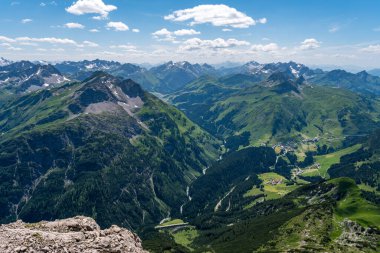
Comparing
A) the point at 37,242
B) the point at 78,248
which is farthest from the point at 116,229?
the point at 37,242

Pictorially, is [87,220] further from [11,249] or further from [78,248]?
[11,249]

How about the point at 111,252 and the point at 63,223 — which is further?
the point at 63,223

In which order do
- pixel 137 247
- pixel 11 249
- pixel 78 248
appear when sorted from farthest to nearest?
pixel 137 247, pixel 78 248, pixel 11 249

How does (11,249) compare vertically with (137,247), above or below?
above

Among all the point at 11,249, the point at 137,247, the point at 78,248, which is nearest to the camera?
the point at 11,249

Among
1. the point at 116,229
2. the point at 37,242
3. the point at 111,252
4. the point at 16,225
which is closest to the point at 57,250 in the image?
the point at 37,242

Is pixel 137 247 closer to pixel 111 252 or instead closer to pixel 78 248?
pixel 111 252
